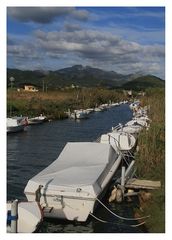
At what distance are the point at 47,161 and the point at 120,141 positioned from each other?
2525 mm

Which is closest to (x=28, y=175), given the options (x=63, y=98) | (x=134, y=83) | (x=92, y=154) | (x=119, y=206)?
(x=92, y=154)

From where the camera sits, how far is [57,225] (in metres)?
7.59

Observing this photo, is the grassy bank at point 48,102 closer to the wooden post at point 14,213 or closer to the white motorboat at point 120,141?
the white motorboat at point 120,141

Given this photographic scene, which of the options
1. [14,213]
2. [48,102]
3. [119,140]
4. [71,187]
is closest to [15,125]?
[119,140]

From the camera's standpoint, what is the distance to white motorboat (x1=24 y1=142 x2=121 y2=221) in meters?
7.36

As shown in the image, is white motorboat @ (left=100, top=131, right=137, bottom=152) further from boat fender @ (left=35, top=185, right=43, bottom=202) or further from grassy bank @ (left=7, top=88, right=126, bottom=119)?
grassy bank @ (left=7, top=88, right=126, bottom=119)

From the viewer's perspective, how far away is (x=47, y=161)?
13672 mm

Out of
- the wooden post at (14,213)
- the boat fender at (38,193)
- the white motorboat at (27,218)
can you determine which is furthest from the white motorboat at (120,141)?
the wooden post at (14,213)

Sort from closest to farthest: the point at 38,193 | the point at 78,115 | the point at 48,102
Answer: the point at 38,193
the point at 78,115
the point at 48,102

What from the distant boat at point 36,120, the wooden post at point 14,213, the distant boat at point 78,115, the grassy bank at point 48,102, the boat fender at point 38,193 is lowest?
the boat fender at point 38,193

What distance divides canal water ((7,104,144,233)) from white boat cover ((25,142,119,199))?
662mm

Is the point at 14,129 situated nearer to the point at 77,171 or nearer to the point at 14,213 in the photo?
the point at 77,171

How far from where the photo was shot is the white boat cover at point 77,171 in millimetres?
7534

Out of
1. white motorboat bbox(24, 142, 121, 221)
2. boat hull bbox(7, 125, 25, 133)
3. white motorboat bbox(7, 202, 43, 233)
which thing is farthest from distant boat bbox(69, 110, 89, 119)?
white motorboat bbox(7, 202, 43, 233)
